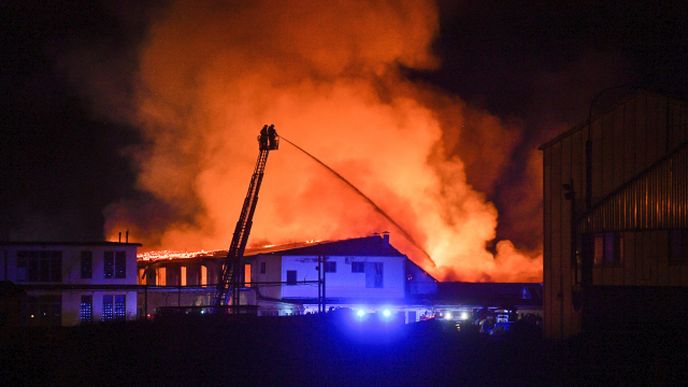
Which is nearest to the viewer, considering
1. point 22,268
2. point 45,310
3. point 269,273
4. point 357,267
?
point 45,310

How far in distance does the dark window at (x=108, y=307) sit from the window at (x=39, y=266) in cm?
237

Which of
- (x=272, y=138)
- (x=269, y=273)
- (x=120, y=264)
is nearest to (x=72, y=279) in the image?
(x=120, y=264)

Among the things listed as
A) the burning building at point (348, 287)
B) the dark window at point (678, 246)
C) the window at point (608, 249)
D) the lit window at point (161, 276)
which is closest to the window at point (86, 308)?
the burning building at point (348, 287)

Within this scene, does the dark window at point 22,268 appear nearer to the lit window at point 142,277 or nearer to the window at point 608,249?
the lit window at point 142,277

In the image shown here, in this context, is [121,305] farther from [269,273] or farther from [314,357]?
[314,357]

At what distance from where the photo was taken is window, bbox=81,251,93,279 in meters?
43.5

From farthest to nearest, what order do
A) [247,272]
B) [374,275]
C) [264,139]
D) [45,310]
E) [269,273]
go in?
[247,272]
[374,275]
[269,273]
[264,139]
[45,310]

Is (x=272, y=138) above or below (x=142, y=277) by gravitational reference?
above

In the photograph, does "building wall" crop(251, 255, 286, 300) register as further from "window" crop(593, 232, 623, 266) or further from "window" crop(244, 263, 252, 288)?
"window" crop(593, 232, 623, 266)

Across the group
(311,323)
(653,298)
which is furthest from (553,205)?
(311,323)

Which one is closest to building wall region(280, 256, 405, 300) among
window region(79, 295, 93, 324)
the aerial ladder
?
the aerial ladder

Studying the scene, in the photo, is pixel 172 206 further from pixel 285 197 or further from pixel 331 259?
pixel 331 259

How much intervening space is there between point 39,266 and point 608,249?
90.6 feet

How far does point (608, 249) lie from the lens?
2603 centimetres
